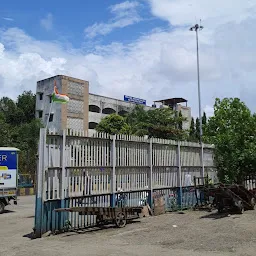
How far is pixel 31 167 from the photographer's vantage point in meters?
29.7

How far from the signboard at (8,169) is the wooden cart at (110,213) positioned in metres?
7.02

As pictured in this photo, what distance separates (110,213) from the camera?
10.7m

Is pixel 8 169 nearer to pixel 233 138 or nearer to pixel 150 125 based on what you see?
pixel 233 138

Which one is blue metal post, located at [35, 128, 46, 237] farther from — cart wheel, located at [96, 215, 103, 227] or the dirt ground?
cart wheel, located at [96, 215, 103, 227]

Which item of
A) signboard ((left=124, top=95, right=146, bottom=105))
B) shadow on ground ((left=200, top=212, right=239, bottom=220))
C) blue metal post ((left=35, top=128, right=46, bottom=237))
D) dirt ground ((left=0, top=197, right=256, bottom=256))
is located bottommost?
dirt ground ((left=0, top=197, right=256, bottom=256))

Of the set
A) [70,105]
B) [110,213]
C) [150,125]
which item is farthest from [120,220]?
[70,105]

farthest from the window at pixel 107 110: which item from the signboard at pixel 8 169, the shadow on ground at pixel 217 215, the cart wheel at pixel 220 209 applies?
the shadow on ground at pixel 217 215

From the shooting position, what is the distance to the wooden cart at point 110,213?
999 cm

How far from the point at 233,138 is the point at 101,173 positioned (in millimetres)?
11378

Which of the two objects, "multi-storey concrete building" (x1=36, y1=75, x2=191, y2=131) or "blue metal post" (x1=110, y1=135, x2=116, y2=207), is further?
"multi-storey concrete building" (x1=36, y1=75, x2=191, y2=131)

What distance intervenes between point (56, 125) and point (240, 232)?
37.7 m

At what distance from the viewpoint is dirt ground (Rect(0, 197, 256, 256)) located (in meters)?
7.82

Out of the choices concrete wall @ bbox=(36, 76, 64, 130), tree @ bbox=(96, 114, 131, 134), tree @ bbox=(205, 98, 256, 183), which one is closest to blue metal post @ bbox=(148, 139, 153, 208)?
tree @ bbox=(205, 98, 256, 183)

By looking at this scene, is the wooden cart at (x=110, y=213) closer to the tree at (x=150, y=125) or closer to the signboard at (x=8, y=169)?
the signboard at (x=8, y=169)
